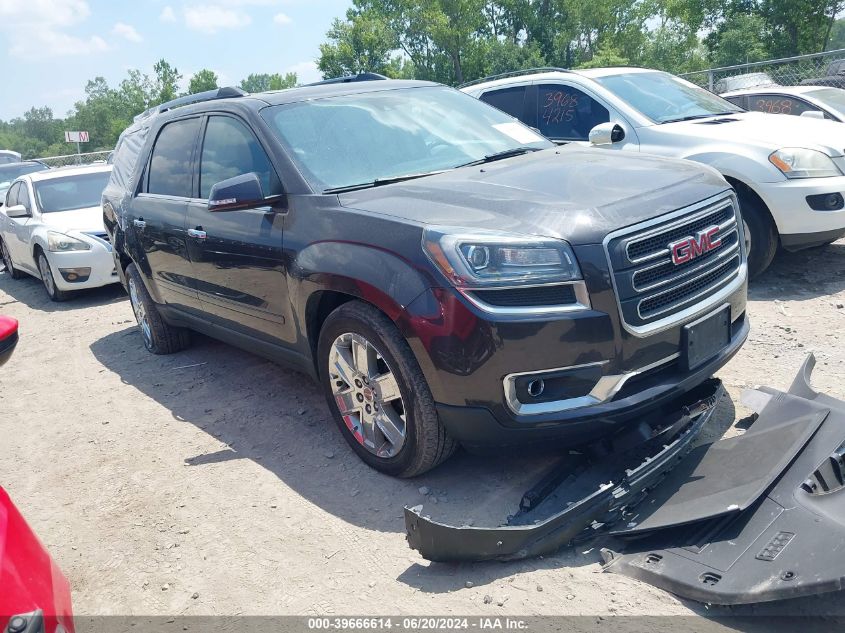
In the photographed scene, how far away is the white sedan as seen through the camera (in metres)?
9.09

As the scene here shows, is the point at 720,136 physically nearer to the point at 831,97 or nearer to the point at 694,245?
the point at 694,245

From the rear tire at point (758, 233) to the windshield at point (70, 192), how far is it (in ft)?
25.9

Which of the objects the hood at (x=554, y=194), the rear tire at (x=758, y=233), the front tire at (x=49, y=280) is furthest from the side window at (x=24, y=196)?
the rear tire at (x=758, y=233)

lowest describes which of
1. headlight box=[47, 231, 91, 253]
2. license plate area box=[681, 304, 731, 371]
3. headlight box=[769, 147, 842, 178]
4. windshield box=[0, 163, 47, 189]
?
license plate area box=[681, 304, 731, 371]

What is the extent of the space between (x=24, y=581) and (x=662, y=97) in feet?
22.8

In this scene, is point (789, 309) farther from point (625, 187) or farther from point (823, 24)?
point (823, 24)

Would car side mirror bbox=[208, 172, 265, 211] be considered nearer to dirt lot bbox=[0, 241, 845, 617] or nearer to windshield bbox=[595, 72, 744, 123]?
dirt lot bbox=[0, 241, 845, 617]

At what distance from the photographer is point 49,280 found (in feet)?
31.3

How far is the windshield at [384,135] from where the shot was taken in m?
4.12

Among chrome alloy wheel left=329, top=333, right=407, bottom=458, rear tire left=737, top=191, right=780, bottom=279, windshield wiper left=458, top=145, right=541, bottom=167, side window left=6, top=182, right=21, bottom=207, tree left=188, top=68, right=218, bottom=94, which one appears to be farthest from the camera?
tree left=188, top=68, right=218, bottom=94

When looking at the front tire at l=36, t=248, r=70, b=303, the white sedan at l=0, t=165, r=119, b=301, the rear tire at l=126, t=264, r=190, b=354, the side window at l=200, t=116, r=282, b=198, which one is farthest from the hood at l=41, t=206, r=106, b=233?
the side window at l=200, t=116, r=282, b=198

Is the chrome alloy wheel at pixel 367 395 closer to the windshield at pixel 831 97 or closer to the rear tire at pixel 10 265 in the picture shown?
the rear tire at pixel 10 265

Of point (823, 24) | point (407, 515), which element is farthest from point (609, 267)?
point (823, 24)

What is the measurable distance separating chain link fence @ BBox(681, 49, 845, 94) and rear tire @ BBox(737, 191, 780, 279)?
10402mm
